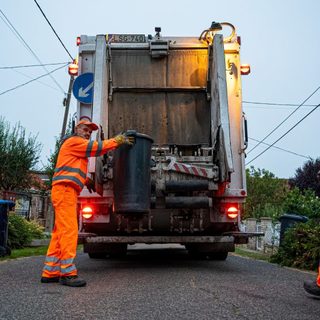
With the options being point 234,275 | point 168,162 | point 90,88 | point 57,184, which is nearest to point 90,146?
point 57,184

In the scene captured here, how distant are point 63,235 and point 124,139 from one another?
118 centimetres

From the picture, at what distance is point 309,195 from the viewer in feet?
40.2

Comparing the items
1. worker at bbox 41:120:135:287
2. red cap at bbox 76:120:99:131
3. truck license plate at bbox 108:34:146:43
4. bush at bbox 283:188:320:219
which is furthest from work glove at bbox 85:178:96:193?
bush at bbox 283:188:320:219

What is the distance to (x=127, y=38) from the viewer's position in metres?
7.29

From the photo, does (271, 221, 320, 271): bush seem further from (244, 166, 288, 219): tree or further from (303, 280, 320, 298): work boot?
(244, 166, 288, 219): tree

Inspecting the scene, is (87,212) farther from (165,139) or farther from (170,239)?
(165,139)

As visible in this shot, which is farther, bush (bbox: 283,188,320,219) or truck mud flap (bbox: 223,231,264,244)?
bush (bbox: 283,188,320,219)

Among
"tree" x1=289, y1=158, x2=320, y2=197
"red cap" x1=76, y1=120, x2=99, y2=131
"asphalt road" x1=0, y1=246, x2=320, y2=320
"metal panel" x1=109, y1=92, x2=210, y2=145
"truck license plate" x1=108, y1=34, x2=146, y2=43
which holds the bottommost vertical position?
"asphalt road" x1=0, y1=246, x2=320, y2=320

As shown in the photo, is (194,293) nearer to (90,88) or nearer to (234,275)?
(234,275)

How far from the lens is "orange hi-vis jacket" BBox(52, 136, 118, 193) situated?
201 inches

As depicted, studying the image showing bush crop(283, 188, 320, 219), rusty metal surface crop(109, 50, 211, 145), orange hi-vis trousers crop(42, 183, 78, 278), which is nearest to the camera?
orange hi-vis trousers crop(42, 183, 78, 278)

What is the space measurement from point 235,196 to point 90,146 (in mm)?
2006

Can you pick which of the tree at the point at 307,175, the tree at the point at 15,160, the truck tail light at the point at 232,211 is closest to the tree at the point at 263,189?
the tree at the point at 307,175

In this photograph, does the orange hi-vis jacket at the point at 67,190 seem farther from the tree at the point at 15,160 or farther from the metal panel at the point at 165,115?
the tree at the point at 15,160
